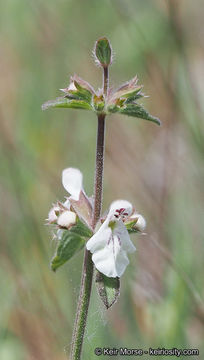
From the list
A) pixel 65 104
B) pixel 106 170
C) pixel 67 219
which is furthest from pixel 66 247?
pixel 106 170

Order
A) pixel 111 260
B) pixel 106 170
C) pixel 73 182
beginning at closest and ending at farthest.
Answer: pixel 111 260
pixel 73 182
pixel 106 170

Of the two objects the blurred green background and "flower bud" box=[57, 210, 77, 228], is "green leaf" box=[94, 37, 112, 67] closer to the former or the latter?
"flower bud" box=[57, 210, 77, 228]

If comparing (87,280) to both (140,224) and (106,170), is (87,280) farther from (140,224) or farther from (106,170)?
(106,170)

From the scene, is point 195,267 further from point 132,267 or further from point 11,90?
point 11,90

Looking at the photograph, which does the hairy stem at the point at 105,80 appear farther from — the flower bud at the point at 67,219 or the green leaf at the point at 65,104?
the flower bud at the point at 67,219

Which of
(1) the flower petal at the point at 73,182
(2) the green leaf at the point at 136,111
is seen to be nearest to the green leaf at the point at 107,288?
(1) the flower petal at the point at 73,182
